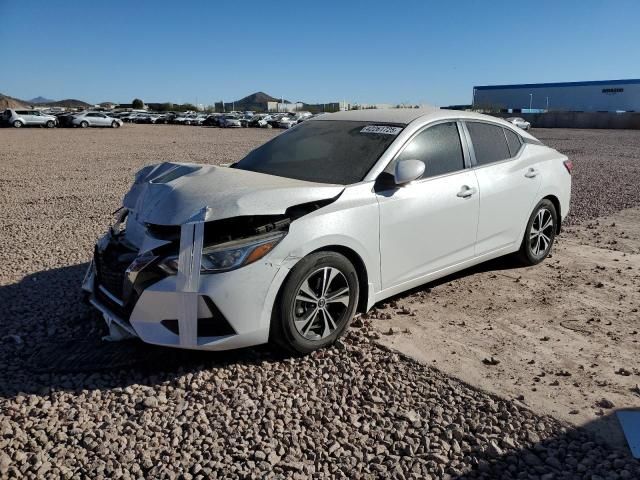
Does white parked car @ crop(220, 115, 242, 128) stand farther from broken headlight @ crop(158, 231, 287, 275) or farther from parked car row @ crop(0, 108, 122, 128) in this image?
broken headlight @ crop(158, 231, 287, 275)

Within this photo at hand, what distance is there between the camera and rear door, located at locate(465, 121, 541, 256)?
16.8 feet

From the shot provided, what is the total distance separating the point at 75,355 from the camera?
3924 millimetres

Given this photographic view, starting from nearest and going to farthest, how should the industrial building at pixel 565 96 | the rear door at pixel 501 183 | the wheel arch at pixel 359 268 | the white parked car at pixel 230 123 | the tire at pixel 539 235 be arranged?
1. the wheel arch at pixel 359 268
2. the rear door at pixel 501 183
3. the tire at pixel 539 235
4. the white parked car at pixel 230 123
5. the industrial building at pixel 565 96

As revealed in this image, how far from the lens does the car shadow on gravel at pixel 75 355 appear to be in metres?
3.61

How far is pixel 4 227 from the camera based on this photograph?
25.8ft

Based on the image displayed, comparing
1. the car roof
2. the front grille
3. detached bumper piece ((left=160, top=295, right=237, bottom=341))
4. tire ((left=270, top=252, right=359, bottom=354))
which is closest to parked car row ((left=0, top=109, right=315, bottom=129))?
the car roof

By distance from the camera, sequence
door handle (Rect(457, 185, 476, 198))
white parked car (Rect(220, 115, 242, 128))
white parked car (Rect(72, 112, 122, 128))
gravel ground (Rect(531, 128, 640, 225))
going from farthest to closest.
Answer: white parked car (Rect(220, 115, 242, 128))
white parked car (Rect(72, 112, 122, 128))
gravel ground (Rect(531, 128, 640, 225))
door handle (Rect(457, 185, 476, 198))

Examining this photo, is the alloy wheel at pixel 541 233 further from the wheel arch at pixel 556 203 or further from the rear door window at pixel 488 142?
the rear door window at pixel 488 142

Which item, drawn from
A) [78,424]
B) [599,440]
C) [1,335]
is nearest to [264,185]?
[78,424]

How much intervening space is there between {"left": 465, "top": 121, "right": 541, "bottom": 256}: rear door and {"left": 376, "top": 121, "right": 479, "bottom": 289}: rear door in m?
0.17

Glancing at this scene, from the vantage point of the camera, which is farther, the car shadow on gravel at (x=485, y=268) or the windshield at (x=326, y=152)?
the car shadow on gravel at (x=485, y=268)

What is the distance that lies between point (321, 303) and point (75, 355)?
175cm

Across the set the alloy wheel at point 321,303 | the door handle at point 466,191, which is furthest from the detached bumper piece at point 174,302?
the door handle at point 466,191

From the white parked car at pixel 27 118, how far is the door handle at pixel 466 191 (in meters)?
47.5
